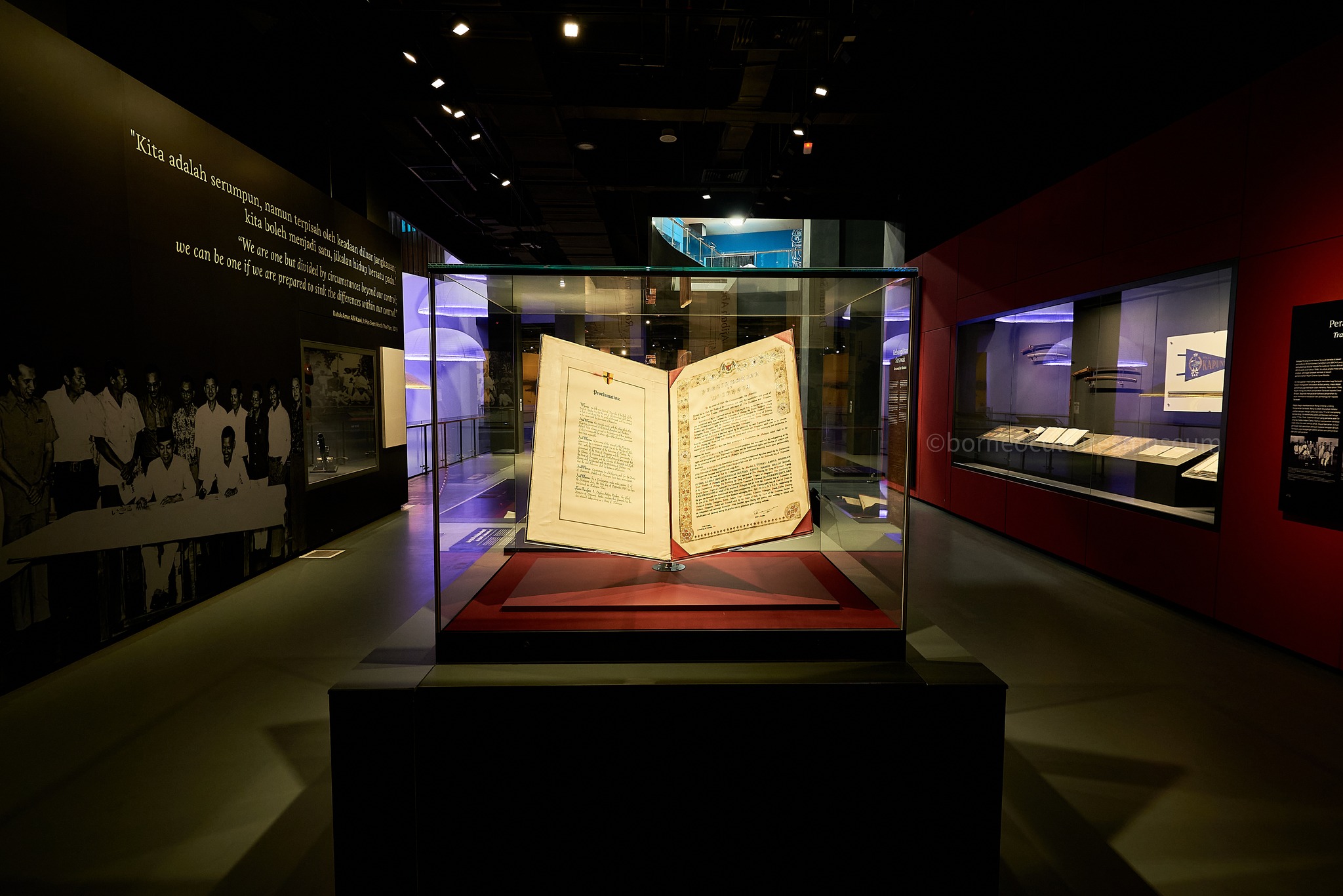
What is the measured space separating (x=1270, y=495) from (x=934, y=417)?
3.91 meters

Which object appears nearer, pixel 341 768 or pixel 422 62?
pixel 341 768

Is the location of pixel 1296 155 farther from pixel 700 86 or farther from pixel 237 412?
pixel 237 412

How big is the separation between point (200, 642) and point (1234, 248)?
6101 mm

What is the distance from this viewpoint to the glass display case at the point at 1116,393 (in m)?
3.64

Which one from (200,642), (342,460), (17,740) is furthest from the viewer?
(342,460)

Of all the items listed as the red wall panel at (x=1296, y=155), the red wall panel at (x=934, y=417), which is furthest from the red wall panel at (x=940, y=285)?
the red wall panel at (x=1296, y=155)

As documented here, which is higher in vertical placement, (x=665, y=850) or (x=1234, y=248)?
(x=1234, y=248)

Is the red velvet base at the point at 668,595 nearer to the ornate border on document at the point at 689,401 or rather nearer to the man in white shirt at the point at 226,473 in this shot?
the ornate border on document at the point at 689,401

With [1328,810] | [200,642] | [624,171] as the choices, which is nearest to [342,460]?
[200,642]

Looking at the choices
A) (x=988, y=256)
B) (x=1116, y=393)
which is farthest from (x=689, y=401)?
(x=988, y=256)

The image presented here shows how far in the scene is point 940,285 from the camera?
6.69 metres

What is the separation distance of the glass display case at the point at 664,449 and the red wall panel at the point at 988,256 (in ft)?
16.7

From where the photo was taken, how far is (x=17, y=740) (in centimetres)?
218

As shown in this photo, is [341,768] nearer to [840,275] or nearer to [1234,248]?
→ [840,275]
